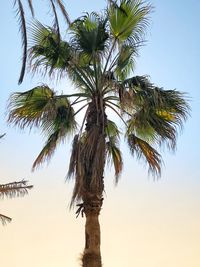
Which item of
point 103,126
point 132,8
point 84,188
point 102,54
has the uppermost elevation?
point 132,8

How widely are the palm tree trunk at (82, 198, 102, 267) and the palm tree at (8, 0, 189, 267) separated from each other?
46cm

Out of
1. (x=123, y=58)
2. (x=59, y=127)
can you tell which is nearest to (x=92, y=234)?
(x=59, y=127)

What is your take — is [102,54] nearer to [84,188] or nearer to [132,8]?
[132,8]

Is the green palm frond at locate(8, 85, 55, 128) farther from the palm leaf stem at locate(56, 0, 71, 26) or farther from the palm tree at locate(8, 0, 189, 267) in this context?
the palm leaf stem at locate(56, 0, 71, 26)

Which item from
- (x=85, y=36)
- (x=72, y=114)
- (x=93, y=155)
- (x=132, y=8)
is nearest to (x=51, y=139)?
(x=72, y=114)

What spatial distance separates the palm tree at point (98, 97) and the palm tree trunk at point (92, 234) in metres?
0.46

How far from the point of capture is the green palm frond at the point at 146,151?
1373 centimetres

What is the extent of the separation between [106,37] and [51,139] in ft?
10.3

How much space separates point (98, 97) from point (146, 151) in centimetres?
196

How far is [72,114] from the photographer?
1438 centimetres

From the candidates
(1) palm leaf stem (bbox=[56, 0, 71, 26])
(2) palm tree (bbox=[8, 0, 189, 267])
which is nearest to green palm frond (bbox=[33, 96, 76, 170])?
(2) palm tree (bbox=[8, 0, 189, 267])

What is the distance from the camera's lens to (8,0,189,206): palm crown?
13383 mm

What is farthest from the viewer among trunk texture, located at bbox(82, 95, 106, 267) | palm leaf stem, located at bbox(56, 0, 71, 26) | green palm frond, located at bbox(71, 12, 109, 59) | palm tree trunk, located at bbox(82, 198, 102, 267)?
green palm frond, located at bbox(71, 12, 109, 59)

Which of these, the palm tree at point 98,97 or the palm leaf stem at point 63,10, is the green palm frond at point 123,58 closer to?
the palm tree at point 98,97
